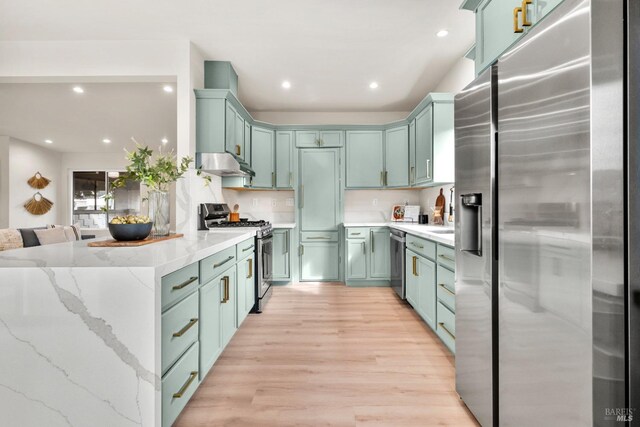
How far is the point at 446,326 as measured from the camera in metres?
2.21

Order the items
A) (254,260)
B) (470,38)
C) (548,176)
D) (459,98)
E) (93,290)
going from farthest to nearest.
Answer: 1. (254,260)
2. (470,38)
3. (459,98)
4. (93,290)
5. (548,176)

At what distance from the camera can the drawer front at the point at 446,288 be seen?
2.09m

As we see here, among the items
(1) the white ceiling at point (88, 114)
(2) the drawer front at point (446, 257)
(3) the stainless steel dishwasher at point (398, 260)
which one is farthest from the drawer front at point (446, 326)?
(1) the white ceiling at point (88, 114)

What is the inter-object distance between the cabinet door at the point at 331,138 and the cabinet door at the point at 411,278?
6.55 feet

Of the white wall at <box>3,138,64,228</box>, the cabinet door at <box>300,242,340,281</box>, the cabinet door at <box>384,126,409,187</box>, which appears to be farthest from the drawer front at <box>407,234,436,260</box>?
the white wall at <box>3,138,64,228</box>

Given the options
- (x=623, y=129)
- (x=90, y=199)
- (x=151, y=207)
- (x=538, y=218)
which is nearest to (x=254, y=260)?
(x=151, y=207)

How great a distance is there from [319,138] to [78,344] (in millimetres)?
3820

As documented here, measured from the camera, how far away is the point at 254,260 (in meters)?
3.18

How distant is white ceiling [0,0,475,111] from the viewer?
248cm

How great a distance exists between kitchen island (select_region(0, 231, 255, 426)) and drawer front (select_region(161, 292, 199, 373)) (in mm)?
124

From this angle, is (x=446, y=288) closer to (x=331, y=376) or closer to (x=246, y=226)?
(x=331, y=376)

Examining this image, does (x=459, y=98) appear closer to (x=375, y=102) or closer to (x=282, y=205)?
(x=375, y=102)

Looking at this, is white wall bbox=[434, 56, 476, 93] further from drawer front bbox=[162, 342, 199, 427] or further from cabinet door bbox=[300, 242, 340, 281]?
drawer front bbox=[162, 342, 199, 427]

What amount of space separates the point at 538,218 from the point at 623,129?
336 millimetres
